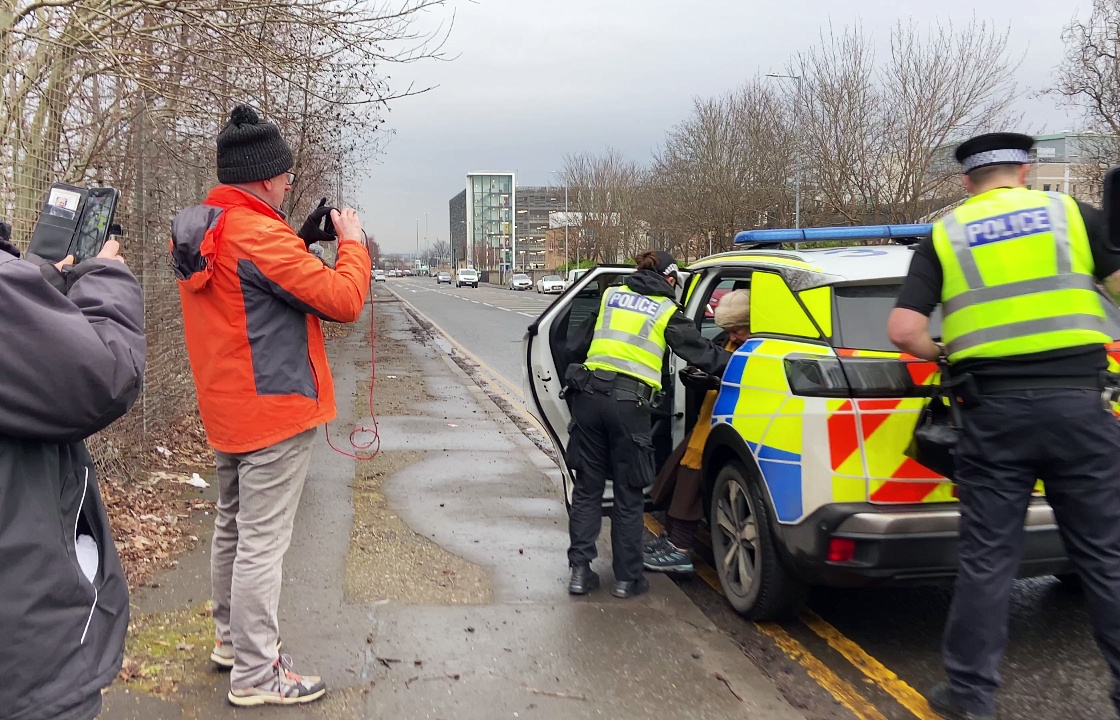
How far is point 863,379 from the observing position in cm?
346

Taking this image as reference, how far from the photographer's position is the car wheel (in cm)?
391

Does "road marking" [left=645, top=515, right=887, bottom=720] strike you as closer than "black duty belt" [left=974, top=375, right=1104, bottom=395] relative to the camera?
No

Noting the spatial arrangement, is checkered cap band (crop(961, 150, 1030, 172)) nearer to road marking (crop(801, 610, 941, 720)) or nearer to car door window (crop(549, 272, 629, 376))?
road marking (crop(801, 610, 941, 720))

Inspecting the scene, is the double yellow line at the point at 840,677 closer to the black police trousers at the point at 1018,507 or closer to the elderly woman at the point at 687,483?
the black police trousers at the point at 1018,507

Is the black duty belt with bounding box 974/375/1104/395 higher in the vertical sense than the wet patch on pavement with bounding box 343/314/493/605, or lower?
higher

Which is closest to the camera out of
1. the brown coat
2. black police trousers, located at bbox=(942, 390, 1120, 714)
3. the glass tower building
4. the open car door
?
black police trousers, located at bbox=(942, 390, 1120, 714)

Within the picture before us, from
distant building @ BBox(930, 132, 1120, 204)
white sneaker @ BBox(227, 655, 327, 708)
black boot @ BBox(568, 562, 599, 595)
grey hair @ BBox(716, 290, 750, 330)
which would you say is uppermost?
distant building @ BBox(930, 132, 1120, 204)

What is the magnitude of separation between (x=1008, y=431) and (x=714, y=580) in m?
2.18

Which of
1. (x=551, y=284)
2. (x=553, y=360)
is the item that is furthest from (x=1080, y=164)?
(x=551, y=284)

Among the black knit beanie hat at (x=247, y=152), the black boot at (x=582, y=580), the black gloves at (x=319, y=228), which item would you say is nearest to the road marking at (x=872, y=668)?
→ the black boot at (x=582, y=580)

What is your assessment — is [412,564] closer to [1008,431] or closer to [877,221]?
[1008,431]

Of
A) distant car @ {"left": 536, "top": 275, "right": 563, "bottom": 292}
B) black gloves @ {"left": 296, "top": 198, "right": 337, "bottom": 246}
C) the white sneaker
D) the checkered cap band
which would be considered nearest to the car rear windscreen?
the checkered cap band

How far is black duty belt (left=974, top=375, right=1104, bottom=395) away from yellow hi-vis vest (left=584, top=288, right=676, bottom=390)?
1.73 meters

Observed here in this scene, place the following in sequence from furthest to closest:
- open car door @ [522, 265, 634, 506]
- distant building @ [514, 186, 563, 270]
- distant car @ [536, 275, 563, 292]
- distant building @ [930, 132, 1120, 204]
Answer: distant building @ [514, 186, 563, 270]
distant car @ [536, 275, 563, 292]
distant building @ [930, 132, 1120, 204]
open car door @ [522, 265, 634, 506]
